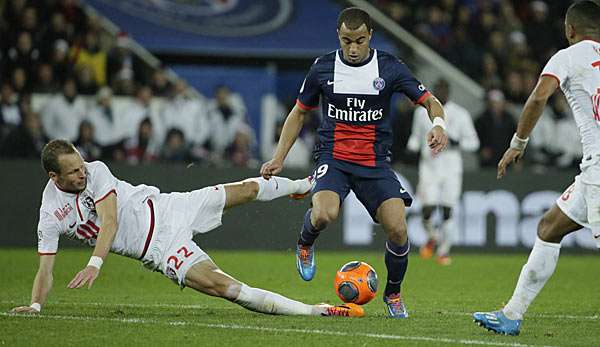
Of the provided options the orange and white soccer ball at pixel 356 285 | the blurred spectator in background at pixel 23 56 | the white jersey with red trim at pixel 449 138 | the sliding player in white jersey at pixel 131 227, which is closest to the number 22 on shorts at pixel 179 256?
the sliding player in white jersey at pixel 131 227

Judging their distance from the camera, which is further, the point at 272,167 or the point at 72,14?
the point at 72,14

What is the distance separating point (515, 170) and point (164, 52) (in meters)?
7.38

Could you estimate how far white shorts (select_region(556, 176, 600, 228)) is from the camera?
7.91 meters

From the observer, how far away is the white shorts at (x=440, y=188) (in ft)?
60.1

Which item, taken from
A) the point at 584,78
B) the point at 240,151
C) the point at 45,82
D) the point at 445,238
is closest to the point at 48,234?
the point at 584,78

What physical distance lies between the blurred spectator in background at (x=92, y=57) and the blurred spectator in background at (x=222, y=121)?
1.95 metres

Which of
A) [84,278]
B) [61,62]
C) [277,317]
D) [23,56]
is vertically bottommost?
[277,317]

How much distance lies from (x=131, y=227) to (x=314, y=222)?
156cm

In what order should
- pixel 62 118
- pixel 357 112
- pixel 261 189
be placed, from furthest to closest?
1. pixel 62 118
2. pixel 261 189
3. pixel 357 112

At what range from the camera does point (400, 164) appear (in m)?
20.7

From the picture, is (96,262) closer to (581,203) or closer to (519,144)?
(519,144)

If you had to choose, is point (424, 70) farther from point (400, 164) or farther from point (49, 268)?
point (49, 268)

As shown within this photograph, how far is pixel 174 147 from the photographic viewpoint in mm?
19250

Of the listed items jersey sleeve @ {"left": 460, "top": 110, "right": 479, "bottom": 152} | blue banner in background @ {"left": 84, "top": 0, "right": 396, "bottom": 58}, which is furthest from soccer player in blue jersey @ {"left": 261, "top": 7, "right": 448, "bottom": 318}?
blue banner in background @ {"left": 84, "top": 0, "right": 396, "bottom": 58}
